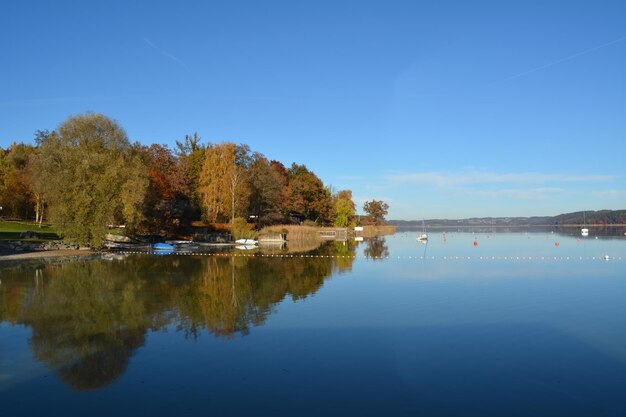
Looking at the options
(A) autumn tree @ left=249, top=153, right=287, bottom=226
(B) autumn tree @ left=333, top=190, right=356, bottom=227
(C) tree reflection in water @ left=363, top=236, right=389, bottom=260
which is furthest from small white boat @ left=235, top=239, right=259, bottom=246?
(B) autumn tree @ left=333, top=190, right=356, bottom=227

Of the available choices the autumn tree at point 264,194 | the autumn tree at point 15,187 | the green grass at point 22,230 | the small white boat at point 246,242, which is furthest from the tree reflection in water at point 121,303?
the autumn tree at point 264,194

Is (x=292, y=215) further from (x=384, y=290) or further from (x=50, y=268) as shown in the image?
(x=384, y=290)

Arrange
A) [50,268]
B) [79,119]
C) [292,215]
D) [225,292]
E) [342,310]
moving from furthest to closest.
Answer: [292,215]
[79,119]
[50,268]
[225,292]
[342,310]

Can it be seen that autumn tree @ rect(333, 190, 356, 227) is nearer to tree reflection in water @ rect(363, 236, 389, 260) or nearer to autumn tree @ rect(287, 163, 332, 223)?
autumn tree @ rect(287, 163, 332, 223)

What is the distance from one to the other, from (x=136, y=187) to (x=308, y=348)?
31403 millimetres

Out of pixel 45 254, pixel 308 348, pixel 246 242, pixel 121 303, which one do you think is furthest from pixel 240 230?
pixel 308 348

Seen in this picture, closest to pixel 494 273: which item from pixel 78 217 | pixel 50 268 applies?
pixel 50 268

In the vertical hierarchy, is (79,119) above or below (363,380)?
above

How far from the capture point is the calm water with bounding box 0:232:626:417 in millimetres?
7793

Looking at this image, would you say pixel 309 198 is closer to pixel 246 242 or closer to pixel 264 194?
pixel 264 194

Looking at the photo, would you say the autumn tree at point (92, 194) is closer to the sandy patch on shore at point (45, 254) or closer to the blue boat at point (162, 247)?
the sandy patch on shore at point (45, 254)

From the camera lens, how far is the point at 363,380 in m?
8.84

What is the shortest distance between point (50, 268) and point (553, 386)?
25283mm

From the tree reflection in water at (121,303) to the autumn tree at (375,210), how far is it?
10673 cm
